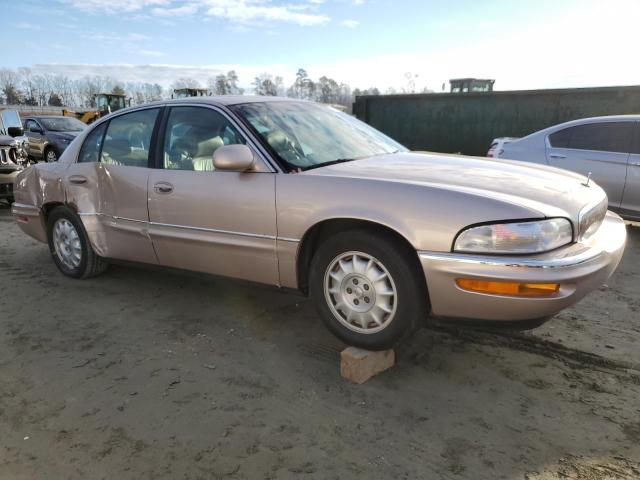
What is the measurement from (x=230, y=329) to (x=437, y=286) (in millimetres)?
1670

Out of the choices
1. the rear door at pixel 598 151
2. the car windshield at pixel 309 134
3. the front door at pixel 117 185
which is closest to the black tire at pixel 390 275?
the car windshield at pixel 309 134

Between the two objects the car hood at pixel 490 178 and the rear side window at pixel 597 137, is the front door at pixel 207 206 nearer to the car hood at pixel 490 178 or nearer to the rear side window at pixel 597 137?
the car hood at pixel 490 178

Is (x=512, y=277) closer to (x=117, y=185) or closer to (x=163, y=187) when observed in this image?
(x=163, y=187)

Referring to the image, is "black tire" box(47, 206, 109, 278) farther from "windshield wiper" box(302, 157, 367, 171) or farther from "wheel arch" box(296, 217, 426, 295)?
"windshield wiper" box(302, 157, 367, 171)

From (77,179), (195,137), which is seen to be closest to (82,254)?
(77,179)

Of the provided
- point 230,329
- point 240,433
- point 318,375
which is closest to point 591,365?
point 318,375

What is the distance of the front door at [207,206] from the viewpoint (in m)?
3.17

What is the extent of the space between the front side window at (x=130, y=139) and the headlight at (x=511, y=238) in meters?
2.53

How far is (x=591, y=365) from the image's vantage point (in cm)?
301

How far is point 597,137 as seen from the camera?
6.36m

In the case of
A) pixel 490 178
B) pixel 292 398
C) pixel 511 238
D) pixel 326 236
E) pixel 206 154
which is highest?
pixel 206 154

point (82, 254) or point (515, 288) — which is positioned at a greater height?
point (515, 288)

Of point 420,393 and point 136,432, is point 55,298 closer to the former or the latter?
point 136,432

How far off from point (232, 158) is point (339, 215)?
0.78m
